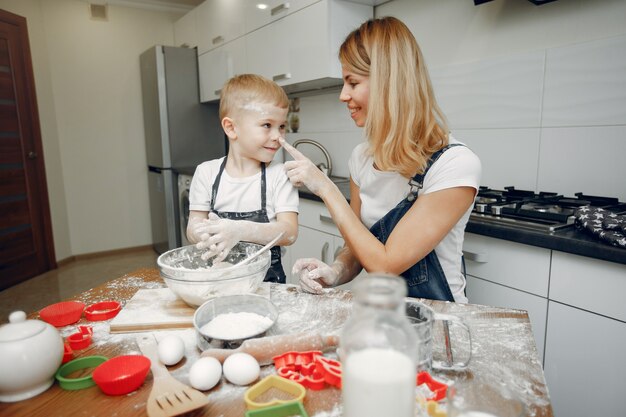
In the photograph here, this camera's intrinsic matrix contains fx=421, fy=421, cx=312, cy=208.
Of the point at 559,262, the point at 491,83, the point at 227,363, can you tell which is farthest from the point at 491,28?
the point at 227,363

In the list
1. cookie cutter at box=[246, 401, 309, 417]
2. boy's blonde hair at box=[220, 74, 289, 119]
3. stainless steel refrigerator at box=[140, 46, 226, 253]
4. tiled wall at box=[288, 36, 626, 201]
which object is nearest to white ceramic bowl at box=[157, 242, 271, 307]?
cookie cutter at box=[246, 401, 309, 417]

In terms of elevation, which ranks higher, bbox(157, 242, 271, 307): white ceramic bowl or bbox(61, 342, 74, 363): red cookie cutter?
bbox(157, 242, 271, 307): white ceramic bowl

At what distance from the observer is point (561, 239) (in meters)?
1.23

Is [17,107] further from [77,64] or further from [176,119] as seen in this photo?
[176,119]

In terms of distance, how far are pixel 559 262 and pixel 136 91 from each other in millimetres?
4124

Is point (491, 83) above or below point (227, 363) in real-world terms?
above

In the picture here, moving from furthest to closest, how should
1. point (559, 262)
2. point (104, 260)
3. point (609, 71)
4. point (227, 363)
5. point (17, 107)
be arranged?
point (104, 260) < point (17, 107) < point (609, 71) < point (559, 262) < point (227, 363)

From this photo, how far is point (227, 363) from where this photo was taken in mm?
653

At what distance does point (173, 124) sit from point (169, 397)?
3.44 m

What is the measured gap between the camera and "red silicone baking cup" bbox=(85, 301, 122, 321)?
0.89 m

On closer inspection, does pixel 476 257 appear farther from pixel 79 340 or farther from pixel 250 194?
pixel 79 340

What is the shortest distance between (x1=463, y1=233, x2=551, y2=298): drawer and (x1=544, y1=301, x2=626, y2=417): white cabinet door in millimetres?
93

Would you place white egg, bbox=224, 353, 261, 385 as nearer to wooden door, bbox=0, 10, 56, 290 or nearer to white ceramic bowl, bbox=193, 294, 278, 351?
white ceramic bowl, bbox=193, 294, 278, 351

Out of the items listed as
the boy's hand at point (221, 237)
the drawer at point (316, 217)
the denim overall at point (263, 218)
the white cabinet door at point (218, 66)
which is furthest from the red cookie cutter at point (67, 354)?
the white cabinet door at point (218, 66)
